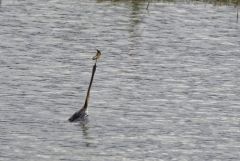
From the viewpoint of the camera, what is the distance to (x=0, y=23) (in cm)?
4369

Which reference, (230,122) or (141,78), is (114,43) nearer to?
(141,78)

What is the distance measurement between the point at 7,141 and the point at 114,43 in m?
16.8

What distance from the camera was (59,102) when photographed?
29.5 m

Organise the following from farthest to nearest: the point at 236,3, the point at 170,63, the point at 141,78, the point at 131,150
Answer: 1. the point at 236,3
2. the point at 170,63
3. the point at 141,78
4. the point at 131,150

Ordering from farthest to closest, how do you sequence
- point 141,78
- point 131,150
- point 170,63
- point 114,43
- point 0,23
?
point 0,23
point 114,43
point 170,63
point 141,78
point 131,150

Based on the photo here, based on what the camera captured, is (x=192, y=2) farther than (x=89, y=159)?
Yes

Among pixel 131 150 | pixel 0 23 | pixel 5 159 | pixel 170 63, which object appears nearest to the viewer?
pixel 5 159

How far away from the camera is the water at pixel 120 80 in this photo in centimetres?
2516

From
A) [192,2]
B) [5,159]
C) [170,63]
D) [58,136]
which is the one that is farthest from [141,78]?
[192,2]

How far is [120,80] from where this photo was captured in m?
33.3

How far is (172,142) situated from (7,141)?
14.5ft

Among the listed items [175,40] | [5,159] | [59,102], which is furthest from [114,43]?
[5,159]

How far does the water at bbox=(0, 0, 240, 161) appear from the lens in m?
25.2

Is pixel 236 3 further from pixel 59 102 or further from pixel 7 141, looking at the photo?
pixel 7 141
